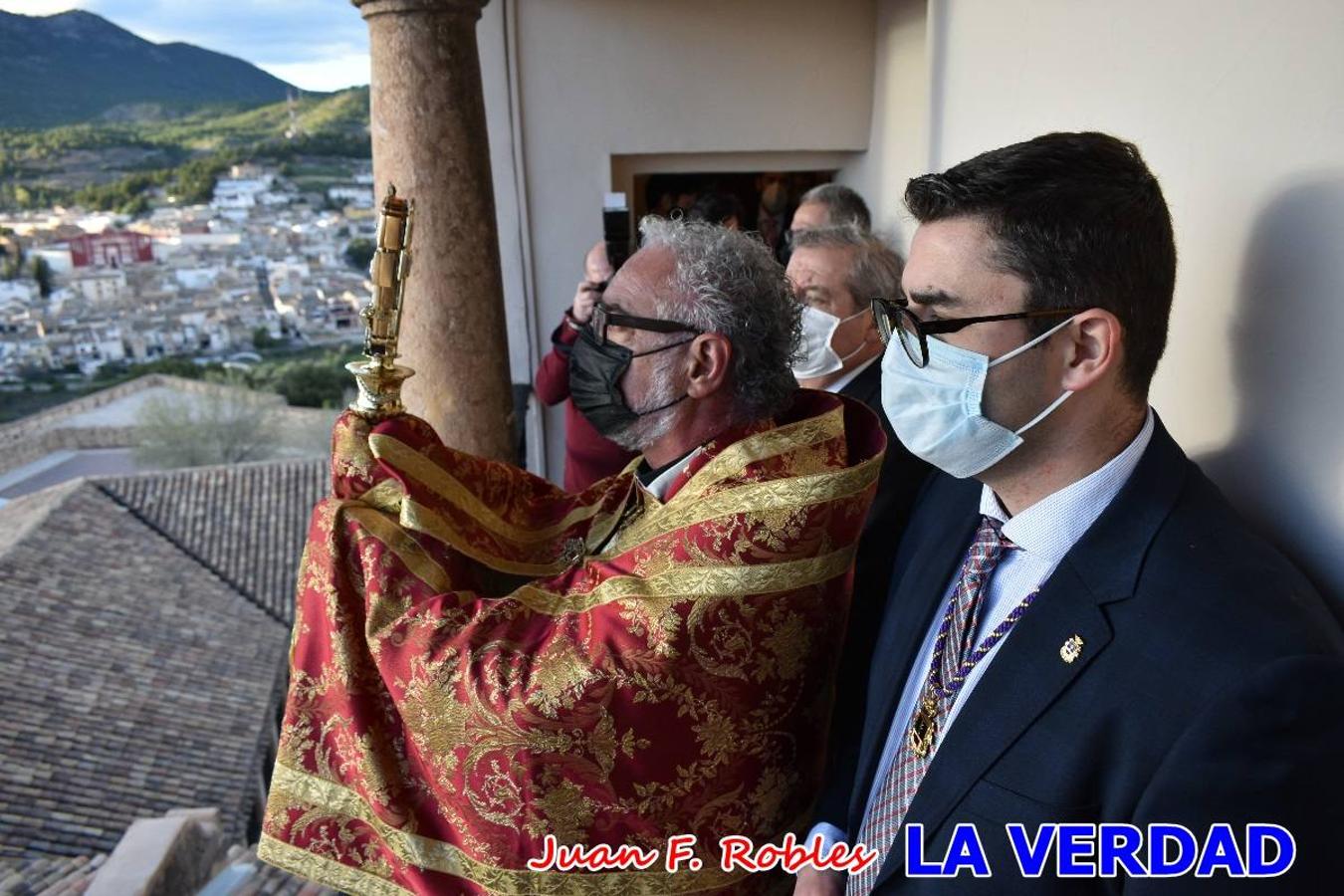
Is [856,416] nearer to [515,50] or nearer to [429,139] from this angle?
[429,139]

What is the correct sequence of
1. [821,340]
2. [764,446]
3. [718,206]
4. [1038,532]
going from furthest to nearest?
1. [718,206]
2. [821,340]
3. [764,446]
4. [1038,532]

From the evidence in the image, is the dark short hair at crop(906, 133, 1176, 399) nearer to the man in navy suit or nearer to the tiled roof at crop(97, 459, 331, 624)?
the man in navy suit

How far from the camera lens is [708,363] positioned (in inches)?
76.7

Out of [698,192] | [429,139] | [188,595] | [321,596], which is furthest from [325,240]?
[321,596]

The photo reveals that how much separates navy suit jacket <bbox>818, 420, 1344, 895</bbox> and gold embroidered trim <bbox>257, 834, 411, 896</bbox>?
3.77 ft

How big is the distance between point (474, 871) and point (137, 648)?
1259cm

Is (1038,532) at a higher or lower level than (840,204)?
lower

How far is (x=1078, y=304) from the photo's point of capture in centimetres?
127

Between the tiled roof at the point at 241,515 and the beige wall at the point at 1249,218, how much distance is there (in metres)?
14.7

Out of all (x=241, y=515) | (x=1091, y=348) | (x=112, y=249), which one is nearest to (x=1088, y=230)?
(x=1091, y=348)

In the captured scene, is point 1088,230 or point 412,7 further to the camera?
point 412,7

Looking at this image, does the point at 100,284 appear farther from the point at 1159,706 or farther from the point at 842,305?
the point at 1159,706

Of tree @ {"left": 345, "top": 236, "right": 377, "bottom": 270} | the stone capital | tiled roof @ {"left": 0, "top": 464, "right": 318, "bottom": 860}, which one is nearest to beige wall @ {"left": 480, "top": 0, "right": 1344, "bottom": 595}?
the stone capital

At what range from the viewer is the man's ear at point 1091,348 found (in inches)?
49.5
